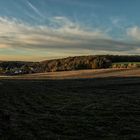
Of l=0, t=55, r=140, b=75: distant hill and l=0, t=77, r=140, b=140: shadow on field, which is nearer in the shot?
l=0, t=77, r=140, b=140: shadow on field

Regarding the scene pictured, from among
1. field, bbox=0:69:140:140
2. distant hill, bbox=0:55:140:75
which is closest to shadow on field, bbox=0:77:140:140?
field, bbox=0:69:140:140

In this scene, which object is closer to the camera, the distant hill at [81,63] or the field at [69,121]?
the field at [69,121]

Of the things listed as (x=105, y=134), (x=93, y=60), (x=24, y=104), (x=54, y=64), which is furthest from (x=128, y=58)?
(x=105, y=134)

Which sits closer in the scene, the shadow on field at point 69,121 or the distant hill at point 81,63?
the shadow on field at point 69,121

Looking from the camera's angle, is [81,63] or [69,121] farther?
[81,63]

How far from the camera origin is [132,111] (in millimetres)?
16219

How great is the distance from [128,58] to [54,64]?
28.9 m

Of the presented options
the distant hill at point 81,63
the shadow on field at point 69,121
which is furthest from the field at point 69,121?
the distant hill at point 81,63

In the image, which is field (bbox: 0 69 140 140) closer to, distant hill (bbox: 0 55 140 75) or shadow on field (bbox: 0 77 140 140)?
shadow on field (bbox: 0 77 140 140)

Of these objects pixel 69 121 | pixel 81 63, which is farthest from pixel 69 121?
pixel 81 63

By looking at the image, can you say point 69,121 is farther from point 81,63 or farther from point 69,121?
point 81,63

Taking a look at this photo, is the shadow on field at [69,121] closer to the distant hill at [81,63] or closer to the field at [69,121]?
the field at [69,121]

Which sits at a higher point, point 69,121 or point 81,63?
point 81,63

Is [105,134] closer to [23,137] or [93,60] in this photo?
[23,137]
